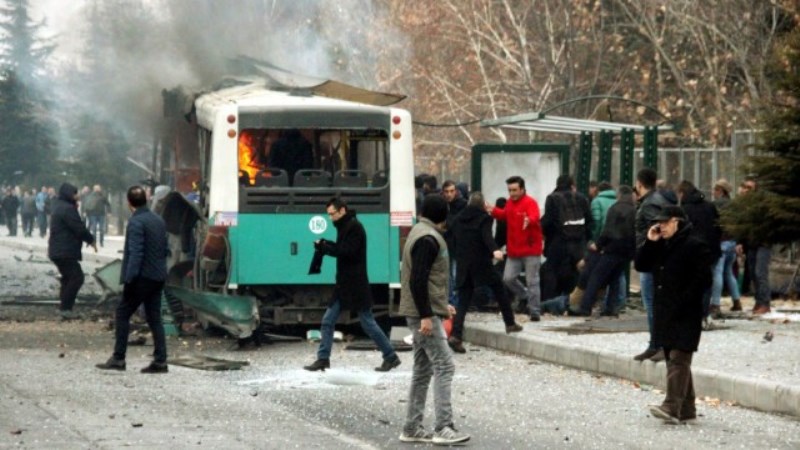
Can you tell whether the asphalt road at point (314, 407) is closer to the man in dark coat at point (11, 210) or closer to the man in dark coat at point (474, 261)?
the man in dark coat at point (474, 261)

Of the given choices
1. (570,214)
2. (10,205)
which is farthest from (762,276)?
(10,205)

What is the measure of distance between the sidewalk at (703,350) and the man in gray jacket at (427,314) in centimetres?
311

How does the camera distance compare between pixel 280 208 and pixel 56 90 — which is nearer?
pixel 280 208

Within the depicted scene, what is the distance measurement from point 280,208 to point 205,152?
6.65ft

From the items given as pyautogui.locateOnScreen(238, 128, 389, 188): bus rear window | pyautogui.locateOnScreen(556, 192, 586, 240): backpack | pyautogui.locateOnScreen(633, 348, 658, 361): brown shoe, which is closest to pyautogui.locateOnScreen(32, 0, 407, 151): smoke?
pyautogui.locateOnScreen(556, 192, 586, 240): backpack

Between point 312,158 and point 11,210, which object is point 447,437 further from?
point 11,210

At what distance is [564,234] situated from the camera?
23.4 metres

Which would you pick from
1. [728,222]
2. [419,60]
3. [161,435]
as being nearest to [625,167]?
[728,222]

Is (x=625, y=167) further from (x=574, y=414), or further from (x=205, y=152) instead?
(x=574, y=414)

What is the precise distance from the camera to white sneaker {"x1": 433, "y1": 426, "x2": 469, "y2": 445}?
11.8 meters

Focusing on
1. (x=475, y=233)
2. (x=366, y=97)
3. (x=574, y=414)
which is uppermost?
(x=366, y=97)

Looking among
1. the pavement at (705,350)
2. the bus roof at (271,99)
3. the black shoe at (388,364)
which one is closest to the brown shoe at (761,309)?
the pavement at (705,350)

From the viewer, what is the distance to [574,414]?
13742 mm

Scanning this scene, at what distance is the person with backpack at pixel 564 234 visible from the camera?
76.2 feet
